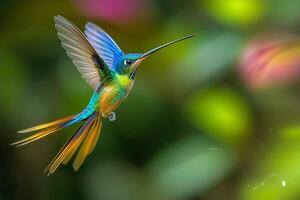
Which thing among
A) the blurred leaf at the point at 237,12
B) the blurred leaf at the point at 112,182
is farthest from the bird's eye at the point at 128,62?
the blurred leaf at the point at 112,182

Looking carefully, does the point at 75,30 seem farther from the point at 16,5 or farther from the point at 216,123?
the point at 16,5

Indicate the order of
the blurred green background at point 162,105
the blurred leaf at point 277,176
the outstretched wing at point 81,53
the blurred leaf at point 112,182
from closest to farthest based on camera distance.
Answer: the outstretched wing at point 81,53 < the blurred leaf at point 277,176 < the blurred green background at point 162,105 < the blurred leaf at point 112,182

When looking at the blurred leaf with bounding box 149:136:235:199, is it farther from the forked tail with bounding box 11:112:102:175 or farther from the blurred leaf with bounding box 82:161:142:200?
the forked tail with bounding box 11:112:102:175

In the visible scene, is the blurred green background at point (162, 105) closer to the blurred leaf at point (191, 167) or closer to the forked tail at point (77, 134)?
the blurred leaf at point (191, 167)

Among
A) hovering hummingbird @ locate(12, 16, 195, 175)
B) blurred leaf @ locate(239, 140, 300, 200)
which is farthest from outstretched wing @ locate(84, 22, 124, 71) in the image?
blurred leaf @ locate(239, 140, 300, 200)

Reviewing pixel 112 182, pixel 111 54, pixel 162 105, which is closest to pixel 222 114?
pixel 162 105

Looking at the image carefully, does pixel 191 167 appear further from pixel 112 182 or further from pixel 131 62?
pixel 131 62

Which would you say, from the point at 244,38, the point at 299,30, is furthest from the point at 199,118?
the point at 299,30
